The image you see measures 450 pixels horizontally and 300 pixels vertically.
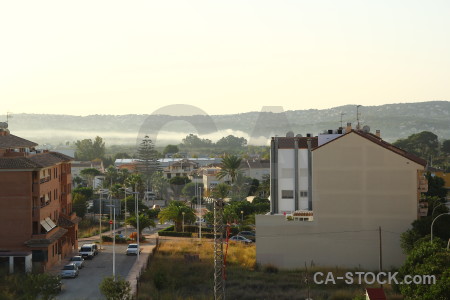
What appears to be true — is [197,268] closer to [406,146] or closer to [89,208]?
[89,208]

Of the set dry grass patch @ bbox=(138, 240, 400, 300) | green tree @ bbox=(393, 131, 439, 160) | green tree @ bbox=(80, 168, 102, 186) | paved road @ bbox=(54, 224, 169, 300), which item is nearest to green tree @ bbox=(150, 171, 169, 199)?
green tree @ bbox=(80, 168, 102, 186)

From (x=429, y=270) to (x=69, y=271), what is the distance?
21.6m

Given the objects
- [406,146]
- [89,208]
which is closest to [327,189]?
[89,208]

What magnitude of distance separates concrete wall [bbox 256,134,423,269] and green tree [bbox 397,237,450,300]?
10.1 meters

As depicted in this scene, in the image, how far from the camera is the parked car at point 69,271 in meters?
39.6

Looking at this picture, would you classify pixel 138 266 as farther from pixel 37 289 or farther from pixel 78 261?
pixel 37 289

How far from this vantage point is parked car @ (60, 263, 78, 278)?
39.6 metres

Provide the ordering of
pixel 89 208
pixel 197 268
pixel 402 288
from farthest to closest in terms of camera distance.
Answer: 1. pixel 89 208
2. pixel 197 268
3. pixel 402 288

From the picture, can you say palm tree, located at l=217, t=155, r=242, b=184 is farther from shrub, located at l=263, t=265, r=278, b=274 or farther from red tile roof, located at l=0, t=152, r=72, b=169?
shrub, located at l=263, t=265, r=278, b=274

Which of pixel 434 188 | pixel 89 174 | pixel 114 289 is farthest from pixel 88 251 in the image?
pixel 89 174

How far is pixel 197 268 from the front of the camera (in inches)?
1623

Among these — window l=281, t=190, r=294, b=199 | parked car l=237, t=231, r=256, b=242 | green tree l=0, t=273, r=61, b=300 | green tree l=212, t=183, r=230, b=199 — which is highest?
window l=281, t=190, r=294, b=199

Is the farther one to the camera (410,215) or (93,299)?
(410,215)

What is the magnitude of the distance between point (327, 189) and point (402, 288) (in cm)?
1435
